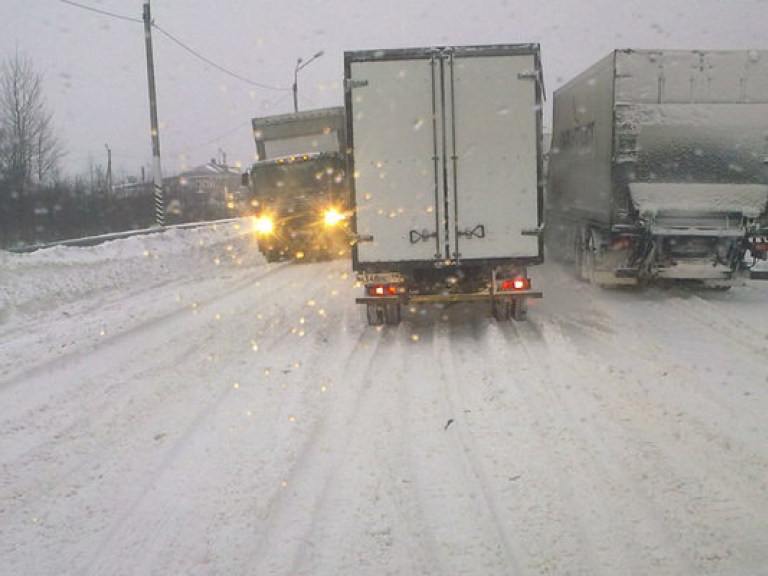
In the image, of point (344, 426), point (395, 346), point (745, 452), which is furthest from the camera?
point (395, 346)

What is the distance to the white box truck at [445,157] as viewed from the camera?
8.74 m

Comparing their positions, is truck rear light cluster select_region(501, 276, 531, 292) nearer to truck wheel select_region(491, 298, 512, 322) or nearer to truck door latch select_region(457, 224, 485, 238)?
truck wheel select_region(491, 298, 512, 322)

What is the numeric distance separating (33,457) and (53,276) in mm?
10012

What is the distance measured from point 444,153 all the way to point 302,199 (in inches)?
410

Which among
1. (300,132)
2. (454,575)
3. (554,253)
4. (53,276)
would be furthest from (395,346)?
(300,132)

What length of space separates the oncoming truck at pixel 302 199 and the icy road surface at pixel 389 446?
8487 millimetres

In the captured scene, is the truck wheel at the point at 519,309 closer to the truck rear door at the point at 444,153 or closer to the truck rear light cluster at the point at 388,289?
the truck rear door at the point at 444,153

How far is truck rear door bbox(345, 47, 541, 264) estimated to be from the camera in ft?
28.7

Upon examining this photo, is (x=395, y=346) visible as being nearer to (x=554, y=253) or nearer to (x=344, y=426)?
(x=344, y=426)

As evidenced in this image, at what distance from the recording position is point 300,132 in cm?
1972

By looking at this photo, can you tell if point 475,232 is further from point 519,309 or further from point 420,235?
point 519,309

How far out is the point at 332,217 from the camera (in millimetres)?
18859

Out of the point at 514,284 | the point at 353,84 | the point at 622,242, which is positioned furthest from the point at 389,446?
the point at 622,242

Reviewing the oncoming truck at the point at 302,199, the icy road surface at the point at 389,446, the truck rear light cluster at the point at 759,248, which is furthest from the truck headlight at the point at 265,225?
the truck rear light cluster at the point at 759,248
